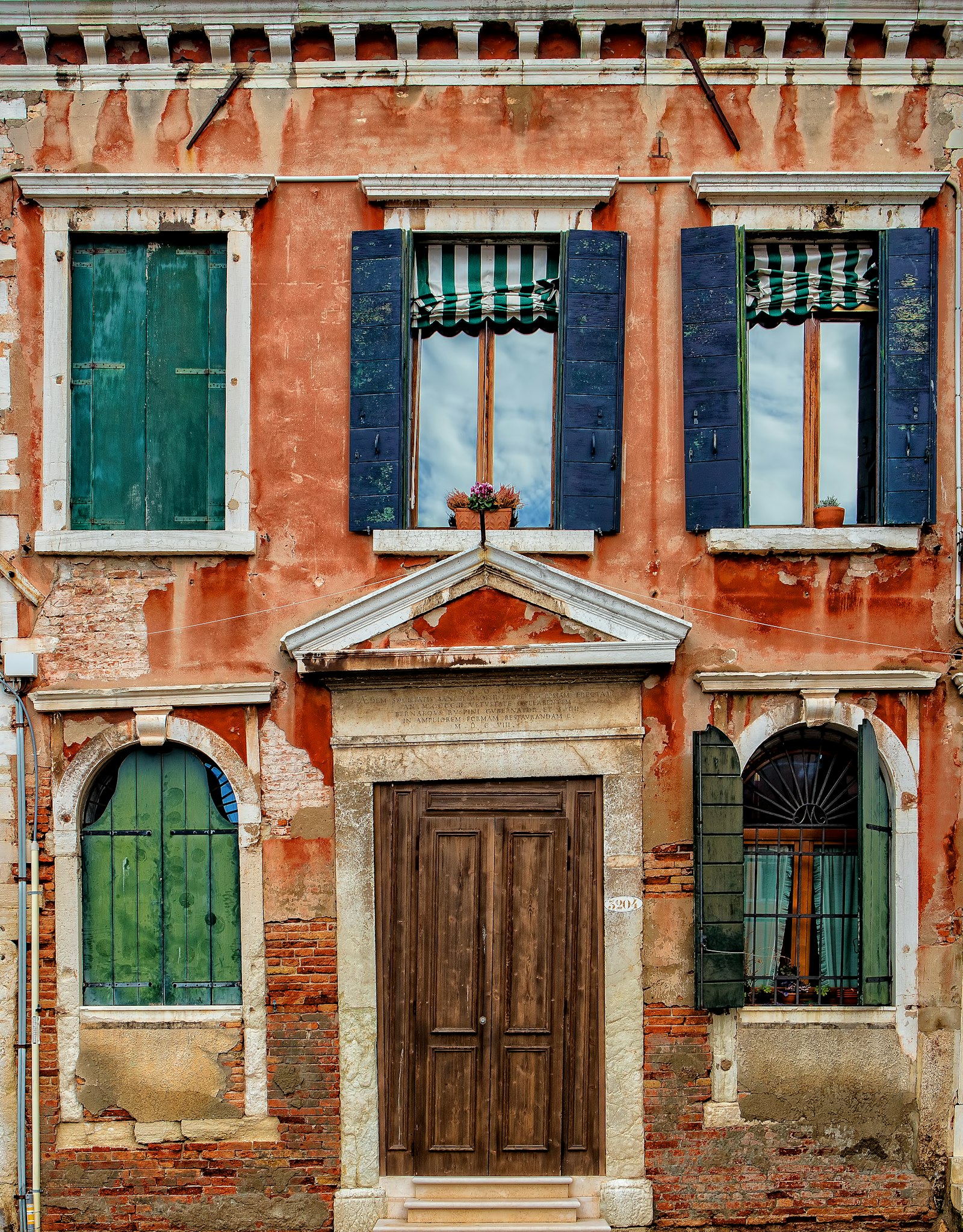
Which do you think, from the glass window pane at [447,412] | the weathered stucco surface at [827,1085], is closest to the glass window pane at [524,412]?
the glass window pane at [447,412]

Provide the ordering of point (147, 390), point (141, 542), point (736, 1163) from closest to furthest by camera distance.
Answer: point (736, 1163) → point (141, 542) → point (147, 390)

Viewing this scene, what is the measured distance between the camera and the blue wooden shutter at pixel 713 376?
22.4 ft

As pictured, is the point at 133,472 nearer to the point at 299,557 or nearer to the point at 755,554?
the point at 299,557

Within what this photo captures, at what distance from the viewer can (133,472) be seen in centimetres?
700

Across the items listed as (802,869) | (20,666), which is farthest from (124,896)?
(802,869)

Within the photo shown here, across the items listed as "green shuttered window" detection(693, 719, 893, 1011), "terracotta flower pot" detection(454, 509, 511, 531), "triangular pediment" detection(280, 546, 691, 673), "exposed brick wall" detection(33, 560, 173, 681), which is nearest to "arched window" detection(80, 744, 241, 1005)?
"exposed brick wall" detection(33, 560, 173, 681)

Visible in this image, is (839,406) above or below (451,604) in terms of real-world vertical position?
above

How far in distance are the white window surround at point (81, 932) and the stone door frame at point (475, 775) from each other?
0.54 m

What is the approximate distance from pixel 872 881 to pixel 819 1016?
0.97 meters

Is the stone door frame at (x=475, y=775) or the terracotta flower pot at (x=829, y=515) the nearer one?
the stone door frame at (x=475, y=775)

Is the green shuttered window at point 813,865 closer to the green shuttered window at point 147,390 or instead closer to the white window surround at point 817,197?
the white window surround at point 817,197

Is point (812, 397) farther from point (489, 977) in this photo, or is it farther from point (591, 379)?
point (489, 977)

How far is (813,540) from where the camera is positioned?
6.84 metres

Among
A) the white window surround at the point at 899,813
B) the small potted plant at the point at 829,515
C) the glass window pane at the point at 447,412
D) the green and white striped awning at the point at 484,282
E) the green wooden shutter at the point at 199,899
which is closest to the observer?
the white window surround at the point at 899,813
